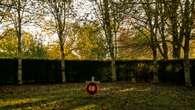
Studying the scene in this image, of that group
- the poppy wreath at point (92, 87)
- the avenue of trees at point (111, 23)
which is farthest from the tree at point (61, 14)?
the poppy wreath at point (92, 87)

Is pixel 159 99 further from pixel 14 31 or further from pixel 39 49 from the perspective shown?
pixel 39 49

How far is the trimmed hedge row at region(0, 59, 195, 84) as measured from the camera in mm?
32625

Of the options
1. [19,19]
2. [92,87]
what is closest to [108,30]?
[19,19]

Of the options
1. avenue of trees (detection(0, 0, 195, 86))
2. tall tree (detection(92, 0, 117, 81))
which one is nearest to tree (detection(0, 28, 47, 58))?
avenue of trees (detection(0, 0, 195, 86))

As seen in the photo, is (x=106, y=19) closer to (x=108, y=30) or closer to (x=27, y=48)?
(x=108, y=30)

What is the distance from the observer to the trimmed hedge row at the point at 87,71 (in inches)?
1284

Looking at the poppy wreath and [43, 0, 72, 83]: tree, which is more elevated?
[43, 0, 72, 83]: tree

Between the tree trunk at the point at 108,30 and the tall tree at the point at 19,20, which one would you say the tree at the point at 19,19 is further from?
the tree trunk at the point at 108,30

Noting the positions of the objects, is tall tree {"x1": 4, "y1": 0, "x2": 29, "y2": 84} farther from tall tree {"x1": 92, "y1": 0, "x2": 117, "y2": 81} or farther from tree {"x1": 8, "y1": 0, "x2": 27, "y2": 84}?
tall tree {"x1": 92, "y1": 0, "x2": 117, "y2": 81}

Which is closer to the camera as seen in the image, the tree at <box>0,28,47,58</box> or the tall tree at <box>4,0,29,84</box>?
the tall tree at <box>4,0,29,84</box>

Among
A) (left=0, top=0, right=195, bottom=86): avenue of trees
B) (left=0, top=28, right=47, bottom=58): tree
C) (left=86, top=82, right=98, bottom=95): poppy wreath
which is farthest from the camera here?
(left=0, top=28, right=47, bottom=58): tree

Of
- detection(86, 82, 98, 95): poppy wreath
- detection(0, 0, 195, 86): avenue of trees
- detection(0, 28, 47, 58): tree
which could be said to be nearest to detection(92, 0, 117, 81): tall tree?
detection(0, 0, 195, 86): avenue of trees

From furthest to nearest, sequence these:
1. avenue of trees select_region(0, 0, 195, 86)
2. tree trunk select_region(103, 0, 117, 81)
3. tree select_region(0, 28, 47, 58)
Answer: tree select_region(0, 28, 47, 58) → tree trunk select_region(103, 0, 117, 81) → avenue of trees select_region(0, 0, 195, 86)

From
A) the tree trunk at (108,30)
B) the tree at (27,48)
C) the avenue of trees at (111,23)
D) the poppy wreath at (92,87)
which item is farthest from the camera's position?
the tree at (27,48)
